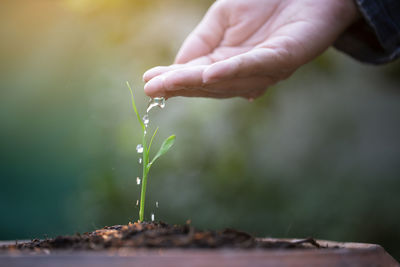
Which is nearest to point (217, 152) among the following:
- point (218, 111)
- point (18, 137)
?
point (218, 111)

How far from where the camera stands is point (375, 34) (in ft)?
5.52

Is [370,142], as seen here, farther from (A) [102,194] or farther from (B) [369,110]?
(A) [102,194]

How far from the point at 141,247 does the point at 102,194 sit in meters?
2.12

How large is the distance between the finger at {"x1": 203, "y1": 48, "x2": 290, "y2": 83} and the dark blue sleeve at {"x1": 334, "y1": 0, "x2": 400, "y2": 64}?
46 cm

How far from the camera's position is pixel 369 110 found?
287cm

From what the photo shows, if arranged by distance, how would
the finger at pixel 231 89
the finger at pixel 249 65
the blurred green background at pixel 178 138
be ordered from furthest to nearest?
1. the blurred green background at pixel 178 138
2. the finger at pixel 231 89
3. the finger at pixel 249 65

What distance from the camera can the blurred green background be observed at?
265 cm

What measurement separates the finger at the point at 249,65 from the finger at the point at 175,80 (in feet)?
0.13

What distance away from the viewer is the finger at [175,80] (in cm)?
118

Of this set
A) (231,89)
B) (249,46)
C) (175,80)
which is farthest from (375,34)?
(175,80)

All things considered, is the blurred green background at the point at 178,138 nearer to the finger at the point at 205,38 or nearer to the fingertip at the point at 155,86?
the finger at the point at 205,38

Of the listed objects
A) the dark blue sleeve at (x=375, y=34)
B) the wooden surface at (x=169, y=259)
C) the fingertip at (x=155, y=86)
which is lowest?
the wooden surface at (x=169, y=259)

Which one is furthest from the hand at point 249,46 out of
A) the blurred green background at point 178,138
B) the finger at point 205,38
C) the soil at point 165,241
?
the blurred green background at point 178,138

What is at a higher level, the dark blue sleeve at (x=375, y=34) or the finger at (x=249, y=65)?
the dark blue sleeve at (x=375, y=34)
